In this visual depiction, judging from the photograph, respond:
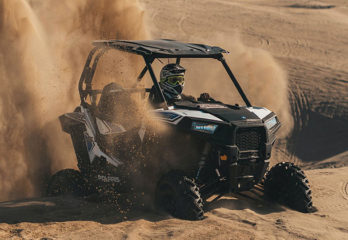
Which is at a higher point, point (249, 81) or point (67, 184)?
point (249, 81)

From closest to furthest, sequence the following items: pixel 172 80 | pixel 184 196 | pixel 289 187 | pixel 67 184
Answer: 1. pixel 184 196
2. pixel 289 187
3. pixel 172 80
4. pixel 67 184

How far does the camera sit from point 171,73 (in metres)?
6.48

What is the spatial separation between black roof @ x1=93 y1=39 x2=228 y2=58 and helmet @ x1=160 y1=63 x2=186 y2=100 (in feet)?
0.81

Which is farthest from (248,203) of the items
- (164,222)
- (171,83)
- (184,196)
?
(171,83)

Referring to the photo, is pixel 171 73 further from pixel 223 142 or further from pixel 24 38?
pixel 24 38

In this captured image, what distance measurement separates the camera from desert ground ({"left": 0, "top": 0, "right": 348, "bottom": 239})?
5.31m

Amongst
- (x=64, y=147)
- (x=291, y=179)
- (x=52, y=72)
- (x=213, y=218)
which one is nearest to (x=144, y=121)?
(x=213, y=218)

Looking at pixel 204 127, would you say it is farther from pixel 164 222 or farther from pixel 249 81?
pixel 249 81

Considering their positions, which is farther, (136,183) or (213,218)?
(136,183)

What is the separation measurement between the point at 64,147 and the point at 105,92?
7.44ft

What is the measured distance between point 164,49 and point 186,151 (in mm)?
1278

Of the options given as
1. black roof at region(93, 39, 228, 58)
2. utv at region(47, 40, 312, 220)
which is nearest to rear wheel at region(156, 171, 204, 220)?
utv at region(47, 40, 312, 220)

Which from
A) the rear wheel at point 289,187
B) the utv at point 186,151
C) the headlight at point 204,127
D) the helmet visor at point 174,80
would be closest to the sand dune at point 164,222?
the rear wheel at point 289,187

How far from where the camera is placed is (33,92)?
875 centimetres
